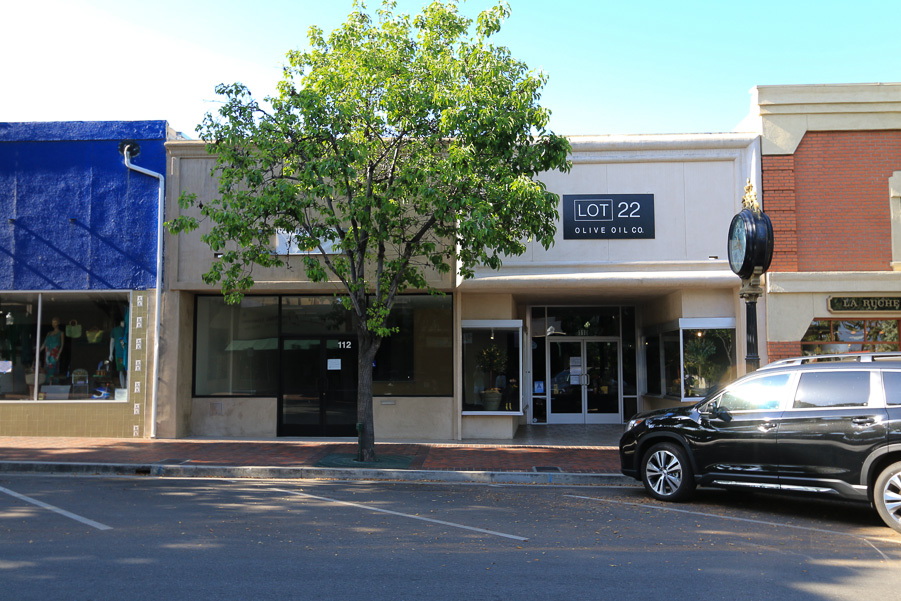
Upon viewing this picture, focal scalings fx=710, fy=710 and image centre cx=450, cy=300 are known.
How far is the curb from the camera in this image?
10625 mm

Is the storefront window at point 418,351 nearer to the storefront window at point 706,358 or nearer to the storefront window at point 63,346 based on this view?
the storefront window at point 706,358

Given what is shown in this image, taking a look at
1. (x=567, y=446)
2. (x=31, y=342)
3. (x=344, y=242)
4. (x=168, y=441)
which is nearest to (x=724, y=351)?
(x=567, y=446)

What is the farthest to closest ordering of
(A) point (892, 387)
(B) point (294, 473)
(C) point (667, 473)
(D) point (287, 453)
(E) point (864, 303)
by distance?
(E) point (864, 303) → (D) point (287, 453) → (B) point (294, 473) → (C) point (667, 473) → (A) point (892, 387)

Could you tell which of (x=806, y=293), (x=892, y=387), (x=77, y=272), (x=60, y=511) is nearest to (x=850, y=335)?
(x=806, y=293)

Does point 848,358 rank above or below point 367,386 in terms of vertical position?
above

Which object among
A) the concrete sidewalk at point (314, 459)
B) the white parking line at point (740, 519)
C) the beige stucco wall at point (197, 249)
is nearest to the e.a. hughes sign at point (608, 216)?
the beige stucco wall at point (197, 249)

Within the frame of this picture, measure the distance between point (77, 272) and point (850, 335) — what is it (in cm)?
1562

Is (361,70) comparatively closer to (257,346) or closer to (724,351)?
(257,346)

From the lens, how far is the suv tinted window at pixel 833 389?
762 centimetres

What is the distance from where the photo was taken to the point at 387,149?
481 inches

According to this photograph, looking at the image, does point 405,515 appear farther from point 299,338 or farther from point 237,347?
point 237,347

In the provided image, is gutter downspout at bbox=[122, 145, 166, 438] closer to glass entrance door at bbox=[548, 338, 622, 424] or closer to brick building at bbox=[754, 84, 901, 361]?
glass entrance door at bbox=[548, 338, 622, 424]

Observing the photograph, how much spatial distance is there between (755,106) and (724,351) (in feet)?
16.2

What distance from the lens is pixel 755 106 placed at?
14211 mm
